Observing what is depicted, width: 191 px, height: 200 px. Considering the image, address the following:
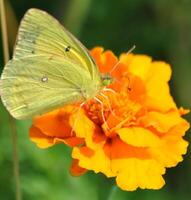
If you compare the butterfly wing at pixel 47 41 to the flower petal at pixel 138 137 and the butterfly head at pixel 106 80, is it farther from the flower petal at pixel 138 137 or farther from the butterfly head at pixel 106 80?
the flower petal at pixel 138 137

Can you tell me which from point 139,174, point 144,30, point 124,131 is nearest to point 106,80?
point 124,131

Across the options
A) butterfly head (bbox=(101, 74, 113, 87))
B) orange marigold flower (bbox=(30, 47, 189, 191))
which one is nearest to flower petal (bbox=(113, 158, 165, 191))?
orange marigold flower (bbox=(30, 47, 189, 191))

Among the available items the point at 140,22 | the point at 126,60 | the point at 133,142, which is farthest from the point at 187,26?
the point at 133,142

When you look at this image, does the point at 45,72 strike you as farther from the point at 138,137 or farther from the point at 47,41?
the point at 138,137

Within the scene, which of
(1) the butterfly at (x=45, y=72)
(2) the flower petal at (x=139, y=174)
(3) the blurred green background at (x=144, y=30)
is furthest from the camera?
(3) the blurred green background at (x=144, y=30)

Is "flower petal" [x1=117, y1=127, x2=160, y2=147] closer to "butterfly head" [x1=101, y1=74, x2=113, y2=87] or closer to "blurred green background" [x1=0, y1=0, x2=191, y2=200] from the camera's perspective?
"butterfly head" [x1=101, y1=74, x2=113, y2=87]

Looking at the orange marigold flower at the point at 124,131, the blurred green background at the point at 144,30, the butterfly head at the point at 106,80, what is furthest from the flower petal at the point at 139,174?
the blurred green background at the point at 144,30
